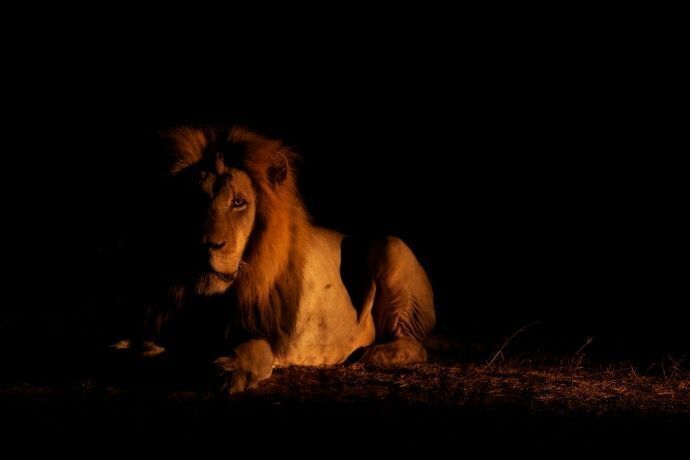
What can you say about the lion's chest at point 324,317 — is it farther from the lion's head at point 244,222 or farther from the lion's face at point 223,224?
the lion's face at point 223,224

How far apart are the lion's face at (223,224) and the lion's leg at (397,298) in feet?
5.43

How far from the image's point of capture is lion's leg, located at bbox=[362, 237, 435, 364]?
5688mm

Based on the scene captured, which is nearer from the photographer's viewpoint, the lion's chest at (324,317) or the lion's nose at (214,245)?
the lion's nose at (214,245)

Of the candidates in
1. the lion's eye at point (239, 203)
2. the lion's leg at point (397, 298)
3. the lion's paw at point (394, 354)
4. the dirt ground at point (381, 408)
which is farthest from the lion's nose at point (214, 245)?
the lion's leg at point (397, 298)

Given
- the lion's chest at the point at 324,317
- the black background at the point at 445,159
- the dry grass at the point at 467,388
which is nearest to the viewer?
the dry grass at the point at 467,388

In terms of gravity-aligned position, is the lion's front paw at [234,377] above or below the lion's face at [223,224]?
below

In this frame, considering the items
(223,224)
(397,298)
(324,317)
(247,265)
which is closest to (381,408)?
(247,265)

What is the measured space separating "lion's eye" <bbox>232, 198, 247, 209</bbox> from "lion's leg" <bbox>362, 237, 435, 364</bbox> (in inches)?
67.4

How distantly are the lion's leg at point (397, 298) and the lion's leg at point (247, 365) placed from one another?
1467 millimetres

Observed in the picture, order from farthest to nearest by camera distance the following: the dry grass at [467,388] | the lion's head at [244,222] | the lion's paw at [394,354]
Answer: the lion's paw at [394,354] → the lion's head at [244,222] → the dry grass at [467,388]

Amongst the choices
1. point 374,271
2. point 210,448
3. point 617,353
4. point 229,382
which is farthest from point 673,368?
point 210,448

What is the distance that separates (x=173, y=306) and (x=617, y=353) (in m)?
3.43

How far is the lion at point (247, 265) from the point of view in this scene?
405 cm

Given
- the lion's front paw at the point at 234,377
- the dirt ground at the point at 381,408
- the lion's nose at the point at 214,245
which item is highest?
the lion's nose at the point at 214,245
